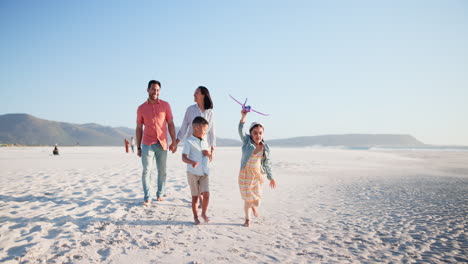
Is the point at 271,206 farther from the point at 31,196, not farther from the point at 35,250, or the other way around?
the point at 31,196

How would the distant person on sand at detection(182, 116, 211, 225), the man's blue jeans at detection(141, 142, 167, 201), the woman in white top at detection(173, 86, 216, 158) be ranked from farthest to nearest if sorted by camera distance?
1. the man's blue jeans at detection(141, 142, 167, 201)
2. the woman in white top at detection(173, 86, 216, 158)
3. the distant person on sand at detection(182, 116, 211, 225)

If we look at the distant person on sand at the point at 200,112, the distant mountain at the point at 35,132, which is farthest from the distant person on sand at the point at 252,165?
the distant mountain at the point at 35,132

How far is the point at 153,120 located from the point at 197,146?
1.51 meters

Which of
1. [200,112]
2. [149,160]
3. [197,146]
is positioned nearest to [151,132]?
[149,160]

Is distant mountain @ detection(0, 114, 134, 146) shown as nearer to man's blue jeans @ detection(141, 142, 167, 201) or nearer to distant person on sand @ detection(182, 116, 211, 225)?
man's blue jeans @ detection(141, 142, 167, 201)

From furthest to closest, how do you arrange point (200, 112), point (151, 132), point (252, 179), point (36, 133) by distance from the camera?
point (36, 133) → point (151, 132) → point (200, 112) → point (252, 179)

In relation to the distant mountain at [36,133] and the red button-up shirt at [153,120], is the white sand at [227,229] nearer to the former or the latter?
the red button-up shirt at [153,120]

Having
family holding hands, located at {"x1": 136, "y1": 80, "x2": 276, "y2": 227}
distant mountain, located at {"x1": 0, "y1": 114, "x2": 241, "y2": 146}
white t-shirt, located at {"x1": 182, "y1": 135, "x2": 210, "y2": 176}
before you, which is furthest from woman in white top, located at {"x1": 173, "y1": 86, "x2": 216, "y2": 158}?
distant mountain, located at {"x1": 0, "y1": 114, "x2": 241, "y2": 146}

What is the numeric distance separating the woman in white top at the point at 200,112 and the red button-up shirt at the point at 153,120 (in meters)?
0.51

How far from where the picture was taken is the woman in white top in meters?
4.34

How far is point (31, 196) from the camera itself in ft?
17.4

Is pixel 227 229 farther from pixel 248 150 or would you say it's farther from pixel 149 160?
pixel 149 160

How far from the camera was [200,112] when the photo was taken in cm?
432

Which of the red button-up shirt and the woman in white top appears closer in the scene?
the woman in white top
